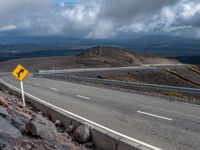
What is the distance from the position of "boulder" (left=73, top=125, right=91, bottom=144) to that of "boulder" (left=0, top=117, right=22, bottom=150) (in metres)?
1.71

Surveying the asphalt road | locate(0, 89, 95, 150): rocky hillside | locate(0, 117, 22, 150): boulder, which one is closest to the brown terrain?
the asphalt road

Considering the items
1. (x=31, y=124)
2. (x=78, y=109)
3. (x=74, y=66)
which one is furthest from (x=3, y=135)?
(x=74, y=66)

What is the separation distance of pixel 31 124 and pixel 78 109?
6751 mm

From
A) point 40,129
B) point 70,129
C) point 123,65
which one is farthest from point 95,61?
point 40,129

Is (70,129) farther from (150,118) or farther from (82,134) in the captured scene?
(150,118)

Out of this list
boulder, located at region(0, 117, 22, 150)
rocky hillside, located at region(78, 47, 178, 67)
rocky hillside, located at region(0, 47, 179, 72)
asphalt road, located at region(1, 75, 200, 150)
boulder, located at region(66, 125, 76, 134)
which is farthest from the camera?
rocky hillside, located at region(78, 47, 178, 67)

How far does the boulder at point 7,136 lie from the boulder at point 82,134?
171 cm

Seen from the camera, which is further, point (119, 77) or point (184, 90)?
point (119, 77)

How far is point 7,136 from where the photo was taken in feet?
23.3

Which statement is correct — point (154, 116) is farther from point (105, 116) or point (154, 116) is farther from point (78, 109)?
point (78, 109)

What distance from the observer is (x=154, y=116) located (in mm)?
13141

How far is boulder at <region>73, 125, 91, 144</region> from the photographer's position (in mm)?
8891

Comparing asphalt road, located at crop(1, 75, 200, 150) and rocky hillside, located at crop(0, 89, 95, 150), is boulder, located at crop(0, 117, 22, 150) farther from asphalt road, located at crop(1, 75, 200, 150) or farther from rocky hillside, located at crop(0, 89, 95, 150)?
asphalt road, located at crop(1, 75, 200, 150)

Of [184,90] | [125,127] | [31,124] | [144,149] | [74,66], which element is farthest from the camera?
[74,66]
